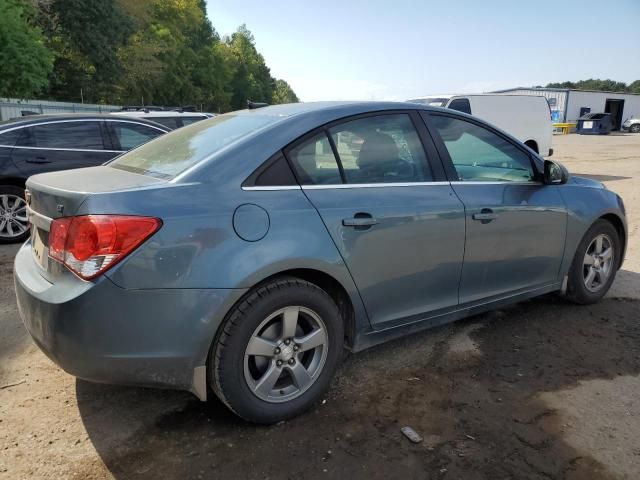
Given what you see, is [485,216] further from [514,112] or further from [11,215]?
[514,112]

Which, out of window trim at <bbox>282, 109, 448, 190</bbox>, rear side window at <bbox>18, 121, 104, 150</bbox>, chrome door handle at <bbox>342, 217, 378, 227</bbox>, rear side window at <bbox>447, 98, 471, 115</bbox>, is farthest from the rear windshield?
rear side window at <bbox>447, 98, 471, 115</bbox>

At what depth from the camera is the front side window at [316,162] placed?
2.85 meters

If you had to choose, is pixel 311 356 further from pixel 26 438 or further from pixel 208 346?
pixel 26 438

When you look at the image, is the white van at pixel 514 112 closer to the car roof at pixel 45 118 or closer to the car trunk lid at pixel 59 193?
the car roof at pixel 45 118

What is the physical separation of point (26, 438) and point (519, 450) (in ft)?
7.96

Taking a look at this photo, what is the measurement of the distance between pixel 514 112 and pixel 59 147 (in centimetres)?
1103

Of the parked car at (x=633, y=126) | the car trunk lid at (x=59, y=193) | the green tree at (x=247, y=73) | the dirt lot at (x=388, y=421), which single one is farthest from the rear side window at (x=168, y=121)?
the green tree at (x=247, y=73)

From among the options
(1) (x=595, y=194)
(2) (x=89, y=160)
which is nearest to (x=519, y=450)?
(1) (x=595, y=194)

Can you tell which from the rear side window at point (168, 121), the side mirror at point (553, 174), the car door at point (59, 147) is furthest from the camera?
the rear side window at point (168, 121)

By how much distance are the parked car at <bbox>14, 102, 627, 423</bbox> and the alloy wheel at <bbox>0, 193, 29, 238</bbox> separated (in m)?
4.07

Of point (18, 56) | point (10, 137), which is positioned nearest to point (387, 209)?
point (10, 137)

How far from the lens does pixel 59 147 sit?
686 cm

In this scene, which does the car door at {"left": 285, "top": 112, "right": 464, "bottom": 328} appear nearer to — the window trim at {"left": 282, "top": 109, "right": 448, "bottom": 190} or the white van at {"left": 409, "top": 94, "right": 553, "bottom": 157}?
the window trim at {"left": 282, "top": 109, "right": 448, "bottom": 190}

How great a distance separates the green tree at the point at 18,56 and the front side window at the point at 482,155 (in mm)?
18387
